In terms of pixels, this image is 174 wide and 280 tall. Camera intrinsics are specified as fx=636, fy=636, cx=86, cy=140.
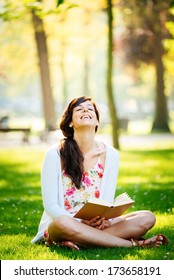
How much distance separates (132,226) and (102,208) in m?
0.61

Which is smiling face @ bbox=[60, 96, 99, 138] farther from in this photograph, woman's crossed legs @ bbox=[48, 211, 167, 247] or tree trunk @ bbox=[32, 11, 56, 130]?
tree trunk @ bbox=[32, 11, 56, 130]

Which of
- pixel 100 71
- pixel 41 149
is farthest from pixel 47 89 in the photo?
pixel 100 71

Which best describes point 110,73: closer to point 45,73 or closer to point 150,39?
point 45,73

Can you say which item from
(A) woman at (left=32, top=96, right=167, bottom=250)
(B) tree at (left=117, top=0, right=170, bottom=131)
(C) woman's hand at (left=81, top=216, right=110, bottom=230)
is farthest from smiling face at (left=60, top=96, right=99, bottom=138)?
(B) tree at (left=117, top=0, right=170, bottom=131)

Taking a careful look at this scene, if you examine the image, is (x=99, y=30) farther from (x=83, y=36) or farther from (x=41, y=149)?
(x=41, y=149)

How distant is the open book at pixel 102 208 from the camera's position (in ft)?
19.6

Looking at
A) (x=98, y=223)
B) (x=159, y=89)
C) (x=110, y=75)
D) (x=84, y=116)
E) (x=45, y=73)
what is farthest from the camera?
(x=159, y=89)

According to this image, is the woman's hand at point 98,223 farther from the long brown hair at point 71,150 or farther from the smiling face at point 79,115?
the smiling face at point 79,115

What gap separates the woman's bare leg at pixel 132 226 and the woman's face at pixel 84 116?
105 cm

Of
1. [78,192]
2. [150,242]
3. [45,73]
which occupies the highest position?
[78,192]

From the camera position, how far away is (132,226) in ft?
21.4

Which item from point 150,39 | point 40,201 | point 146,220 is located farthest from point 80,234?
point 150,39

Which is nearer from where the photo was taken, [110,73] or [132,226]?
A: [132,226]
